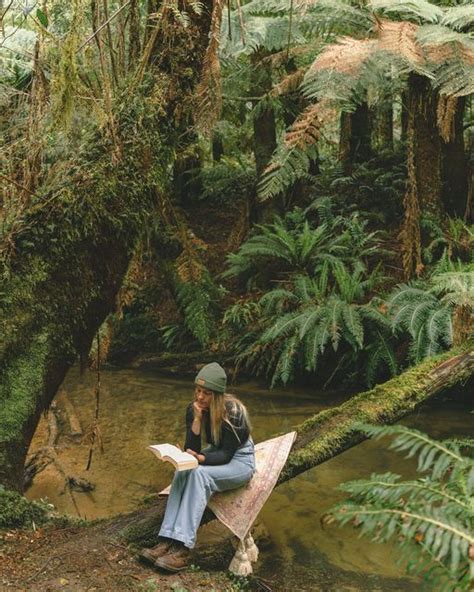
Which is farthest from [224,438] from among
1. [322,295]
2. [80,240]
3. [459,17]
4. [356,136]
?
[356,136]

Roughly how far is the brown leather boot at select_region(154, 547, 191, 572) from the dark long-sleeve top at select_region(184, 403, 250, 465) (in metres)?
0.48

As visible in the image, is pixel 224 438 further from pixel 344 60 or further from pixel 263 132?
pixel 263 132

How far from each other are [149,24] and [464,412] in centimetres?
444

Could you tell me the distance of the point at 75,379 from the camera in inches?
301

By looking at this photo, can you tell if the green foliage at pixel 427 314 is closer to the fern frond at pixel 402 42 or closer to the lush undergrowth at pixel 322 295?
the lush undergrowth at pixel 322 295

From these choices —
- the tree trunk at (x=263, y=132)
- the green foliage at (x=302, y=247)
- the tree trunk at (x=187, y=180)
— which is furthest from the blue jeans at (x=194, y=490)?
the tree trunk at (x=187, y=180)

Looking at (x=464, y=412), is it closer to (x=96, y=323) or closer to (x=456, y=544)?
(x=96, y=323)

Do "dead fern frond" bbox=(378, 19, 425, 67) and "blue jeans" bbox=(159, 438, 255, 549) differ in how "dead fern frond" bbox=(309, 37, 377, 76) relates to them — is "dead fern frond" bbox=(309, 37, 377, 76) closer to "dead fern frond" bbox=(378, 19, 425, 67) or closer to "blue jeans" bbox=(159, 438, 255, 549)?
"dead fern frond" bbox=(378, 19, 425, 67)

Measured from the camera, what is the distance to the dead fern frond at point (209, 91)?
357cm

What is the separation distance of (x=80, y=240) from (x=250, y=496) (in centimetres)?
172

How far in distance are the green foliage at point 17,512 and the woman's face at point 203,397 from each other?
3.70 feet

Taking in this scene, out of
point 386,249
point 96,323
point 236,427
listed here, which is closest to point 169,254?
point 386,249

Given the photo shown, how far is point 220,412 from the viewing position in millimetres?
3527

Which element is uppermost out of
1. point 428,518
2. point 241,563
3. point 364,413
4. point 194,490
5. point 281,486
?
point 428,518
